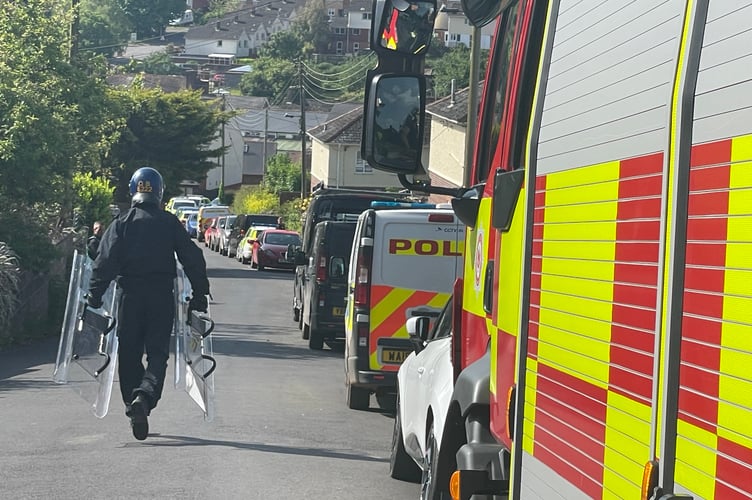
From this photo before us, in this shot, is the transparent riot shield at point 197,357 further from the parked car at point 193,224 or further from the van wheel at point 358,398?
the parked car at point 193,224

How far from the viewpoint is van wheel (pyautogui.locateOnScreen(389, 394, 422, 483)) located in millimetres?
8656

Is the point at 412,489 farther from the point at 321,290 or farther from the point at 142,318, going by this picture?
the point at 321,290

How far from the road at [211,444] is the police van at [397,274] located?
75 centimetres

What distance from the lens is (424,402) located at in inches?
291

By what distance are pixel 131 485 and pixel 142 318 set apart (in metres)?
1.76

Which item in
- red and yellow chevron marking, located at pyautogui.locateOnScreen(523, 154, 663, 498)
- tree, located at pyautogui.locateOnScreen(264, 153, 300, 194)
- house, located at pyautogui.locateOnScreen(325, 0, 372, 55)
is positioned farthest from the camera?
house, located at pyautogui.locateOnScreen(325, 0, 372, 55)

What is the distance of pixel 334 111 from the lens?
355 ft

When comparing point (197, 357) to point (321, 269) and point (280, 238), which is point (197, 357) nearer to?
point (321, 269)

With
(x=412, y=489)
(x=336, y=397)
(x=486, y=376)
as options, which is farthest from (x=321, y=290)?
(x=486, y=376)

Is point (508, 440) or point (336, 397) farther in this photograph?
point (336, 397)

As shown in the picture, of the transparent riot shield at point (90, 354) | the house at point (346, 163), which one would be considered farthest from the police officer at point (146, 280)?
the house at point (346, 163)

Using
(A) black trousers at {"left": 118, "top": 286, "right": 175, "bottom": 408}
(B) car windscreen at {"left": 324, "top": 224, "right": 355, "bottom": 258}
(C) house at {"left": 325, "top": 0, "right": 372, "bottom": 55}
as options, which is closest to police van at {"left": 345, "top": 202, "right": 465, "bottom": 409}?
(A) black trousers at {"left": 118, "top": 286, "right": 175, "bottom": 408}

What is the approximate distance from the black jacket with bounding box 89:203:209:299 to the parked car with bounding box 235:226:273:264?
124 feet

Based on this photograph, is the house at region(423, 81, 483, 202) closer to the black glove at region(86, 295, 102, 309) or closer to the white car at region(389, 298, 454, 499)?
the black glove at region(86, 295, 102, 309)
